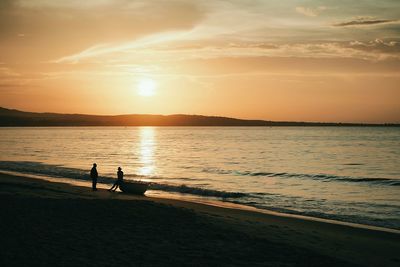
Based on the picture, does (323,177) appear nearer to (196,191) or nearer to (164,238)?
(196,191)

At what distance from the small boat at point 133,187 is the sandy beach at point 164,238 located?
315 inches

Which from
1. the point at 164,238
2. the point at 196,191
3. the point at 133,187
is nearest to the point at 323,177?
the point at 196,191

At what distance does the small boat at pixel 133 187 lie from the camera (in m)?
27.0

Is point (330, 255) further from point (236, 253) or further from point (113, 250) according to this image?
point (113, 250)

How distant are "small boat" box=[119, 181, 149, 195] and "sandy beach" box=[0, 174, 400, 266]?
8002 mm

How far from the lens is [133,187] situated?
27.0 metres

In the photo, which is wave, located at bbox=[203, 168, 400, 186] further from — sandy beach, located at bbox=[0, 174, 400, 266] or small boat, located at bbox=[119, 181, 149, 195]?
sandy beach, located at bbox=[0, 174, 400, 266]

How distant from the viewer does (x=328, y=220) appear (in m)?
20.2

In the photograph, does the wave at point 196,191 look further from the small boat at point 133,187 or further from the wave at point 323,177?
the wave at point 323,177

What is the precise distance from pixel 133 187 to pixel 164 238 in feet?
47.3

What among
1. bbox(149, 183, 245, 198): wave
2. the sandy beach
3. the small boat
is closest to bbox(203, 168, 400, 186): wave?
bbox(149, 183, 245, 198): wave

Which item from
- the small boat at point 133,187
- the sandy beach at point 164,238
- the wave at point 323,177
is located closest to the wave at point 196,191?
the small boat at point 133,187

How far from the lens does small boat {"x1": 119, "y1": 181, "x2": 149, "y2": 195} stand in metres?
27.0

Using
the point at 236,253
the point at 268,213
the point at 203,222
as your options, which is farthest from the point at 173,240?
the point at 268,213
